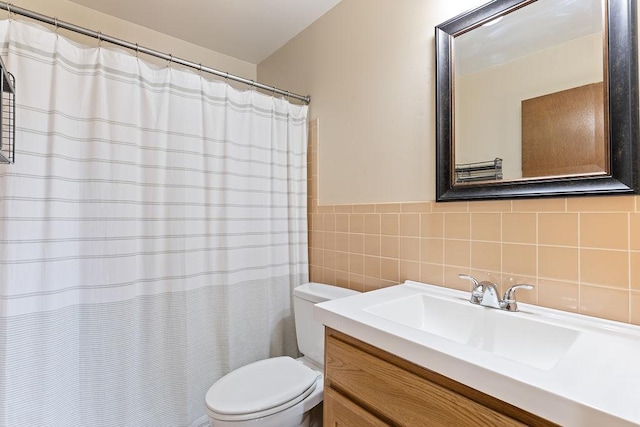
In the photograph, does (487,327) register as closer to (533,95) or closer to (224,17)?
(533,95)

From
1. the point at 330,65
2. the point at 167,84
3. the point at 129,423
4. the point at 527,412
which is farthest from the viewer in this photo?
the point at 330,65

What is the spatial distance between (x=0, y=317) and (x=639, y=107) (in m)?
2.13

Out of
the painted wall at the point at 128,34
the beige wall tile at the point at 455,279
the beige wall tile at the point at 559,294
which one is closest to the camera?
the beige wall tile at the point at 559,294

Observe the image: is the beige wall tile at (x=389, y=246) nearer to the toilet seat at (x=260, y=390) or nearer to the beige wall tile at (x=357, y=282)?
the beige wall tile at (x=357, y=282)

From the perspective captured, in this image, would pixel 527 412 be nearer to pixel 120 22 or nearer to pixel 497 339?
pixel 497 339

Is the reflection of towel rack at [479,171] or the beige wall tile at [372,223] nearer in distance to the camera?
the reflection of towel rack at [479,171]

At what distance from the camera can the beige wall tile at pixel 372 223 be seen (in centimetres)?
152

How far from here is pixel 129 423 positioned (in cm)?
136

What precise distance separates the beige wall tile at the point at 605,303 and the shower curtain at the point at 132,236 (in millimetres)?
1366

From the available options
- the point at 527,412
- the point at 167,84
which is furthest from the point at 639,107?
the point at 167,84

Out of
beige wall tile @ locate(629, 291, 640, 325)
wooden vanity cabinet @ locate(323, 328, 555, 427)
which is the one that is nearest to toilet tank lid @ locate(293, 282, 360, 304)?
wooden vanity cabinet @ locate(323, 328, 555, 427)

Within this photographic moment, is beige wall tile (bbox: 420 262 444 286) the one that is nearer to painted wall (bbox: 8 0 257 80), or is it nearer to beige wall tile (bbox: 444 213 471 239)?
beige wall tile (bbox: 444 213 471 239)

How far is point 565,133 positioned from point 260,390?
144 centimetres

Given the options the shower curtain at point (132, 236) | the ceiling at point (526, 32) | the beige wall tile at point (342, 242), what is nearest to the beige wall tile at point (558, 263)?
the ceiling at point (526, 32)
